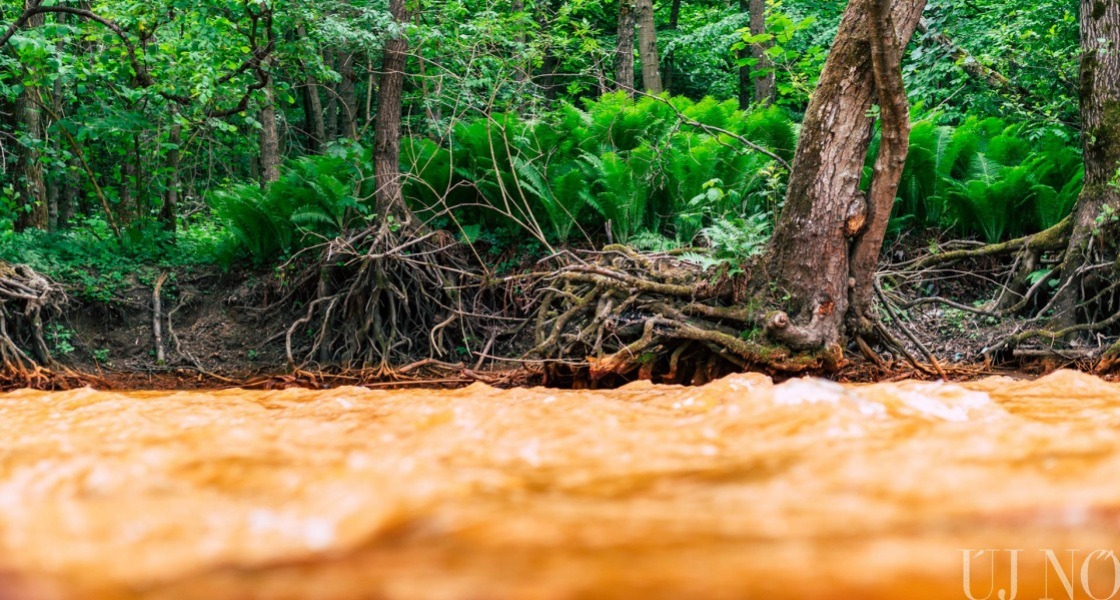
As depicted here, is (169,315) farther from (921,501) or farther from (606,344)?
(921,501)

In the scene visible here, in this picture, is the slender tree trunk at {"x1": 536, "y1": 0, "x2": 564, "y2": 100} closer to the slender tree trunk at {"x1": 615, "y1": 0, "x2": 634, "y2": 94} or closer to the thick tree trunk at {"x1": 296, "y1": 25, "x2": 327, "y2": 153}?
the slender tree trunk at {"x1": 615, "y1": 0, "x2": 634, "y2": 94}

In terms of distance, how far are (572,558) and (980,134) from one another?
7.99 meters

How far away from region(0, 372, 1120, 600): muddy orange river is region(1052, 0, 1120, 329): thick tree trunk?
3.65 meters

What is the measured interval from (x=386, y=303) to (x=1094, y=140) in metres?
5.90

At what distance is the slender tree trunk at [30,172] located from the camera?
28.2 ft

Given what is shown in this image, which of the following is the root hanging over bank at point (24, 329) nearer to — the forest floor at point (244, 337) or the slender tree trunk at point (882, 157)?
the forest floor at point (244, 337)

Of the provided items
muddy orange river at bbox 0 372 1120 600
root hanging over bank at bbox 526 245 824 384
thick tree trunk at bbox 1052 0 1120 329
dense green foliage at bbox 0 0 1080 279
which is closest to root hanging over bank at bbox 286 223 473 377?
dense green foliage at bbox 0 0 1080 279

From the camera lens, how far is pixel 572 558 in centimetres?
136

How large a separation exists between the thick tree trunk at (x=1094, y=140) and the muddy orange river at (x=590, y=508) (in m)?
3.65

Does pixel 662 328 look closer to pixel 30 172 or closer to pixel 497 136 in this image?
pixel 497 136

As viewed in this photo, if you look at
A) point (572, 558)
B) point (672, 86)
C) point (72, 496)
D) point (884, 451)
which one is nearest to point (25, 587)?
point (72, 496)

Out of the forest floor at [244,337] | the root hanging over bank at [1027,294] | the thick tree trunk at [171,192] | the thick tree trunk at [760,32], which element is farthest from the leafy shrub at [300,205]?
the thick tree trunk at [760,32]

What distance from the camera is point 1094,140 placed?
560 cm

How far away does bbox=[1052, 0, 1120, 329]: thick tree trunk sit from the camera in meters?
5.49
